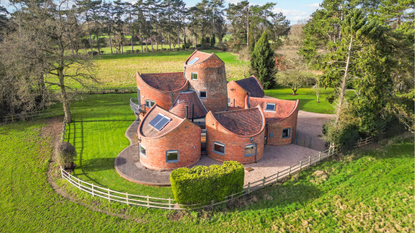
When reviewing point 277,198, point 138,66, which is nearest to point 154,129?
point 277,198

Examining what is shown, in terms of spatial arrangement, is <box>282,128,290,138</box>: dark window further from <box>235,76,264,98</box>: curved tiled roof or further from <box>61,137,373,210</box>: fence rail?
<box>235,76,264,98</box>: curved tiled roof

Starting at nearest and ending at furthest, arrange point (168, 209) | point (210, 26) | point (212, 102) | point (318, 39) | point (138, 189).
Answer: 1. point (168, 209)
2. point (138, 189)
3. point (212, 102)
4. point (318, 39)
5. point (210, 26)

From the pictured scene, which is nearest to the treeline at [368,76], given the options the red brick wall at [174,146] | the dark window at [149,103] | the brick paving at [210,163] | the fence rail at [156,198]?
the brick paving at [210,163]

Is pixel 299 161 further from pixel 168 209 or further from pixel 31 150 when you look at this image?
pixel 31 150

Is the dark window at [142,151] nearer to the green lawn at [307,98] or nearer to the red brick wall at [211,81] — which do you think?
the red brick wall at [211,81]

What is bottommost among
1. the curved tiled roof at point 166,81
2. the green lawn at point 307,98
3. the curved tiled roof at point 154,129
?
the green lawn at point 307,98

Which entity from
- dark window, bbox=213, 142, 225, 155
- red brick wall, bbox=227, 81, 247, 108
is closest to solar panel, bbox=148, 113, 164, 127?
dark window, bbox=213, 142, 225, 155

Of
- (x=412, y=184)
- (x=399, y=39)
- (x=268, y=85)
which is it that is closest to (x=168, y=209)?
(x=412, y=184)
